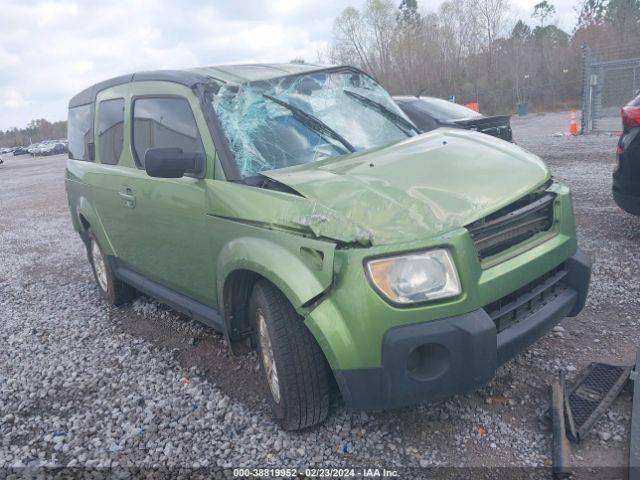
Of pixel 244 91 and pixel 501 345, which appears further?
pixel 244 91

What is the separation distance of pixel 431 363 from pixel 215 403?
5.08 ft

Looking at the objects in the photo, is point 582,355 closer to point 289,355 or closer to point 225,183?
point 289,355

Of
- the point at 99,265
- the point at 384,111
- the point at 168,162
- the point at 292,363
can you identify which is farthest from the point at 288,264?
the point at 99,265

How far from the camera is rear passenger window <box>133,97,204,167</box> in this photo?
344 cm

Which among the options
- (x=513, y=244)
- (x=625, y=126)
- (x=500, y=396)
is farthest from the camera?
(x=625, y=126)

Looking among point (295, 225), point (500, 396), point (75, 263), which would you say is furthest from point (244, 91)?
point (75, 263)

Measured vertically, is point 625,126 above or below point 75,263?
above

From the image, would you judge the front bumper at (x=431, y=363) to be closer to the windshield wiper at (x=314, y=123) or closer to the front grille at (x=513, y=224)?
the front grille at (x=513, y=224)

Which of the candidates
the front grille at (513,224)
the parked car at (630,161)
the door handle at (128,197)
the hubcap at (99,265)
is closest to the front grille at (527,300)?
the front grille at (513,224)

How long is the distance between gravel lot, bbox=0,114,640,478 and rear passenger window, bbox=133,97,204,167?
4.98 feet

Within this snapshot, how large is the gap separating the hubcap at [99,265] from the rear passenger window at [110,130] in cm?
105

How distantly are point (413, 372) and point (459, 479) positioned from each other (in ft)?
1.86

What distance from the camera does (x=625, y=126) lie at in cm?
488

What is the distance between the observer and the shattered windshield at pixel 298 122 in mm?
3266
